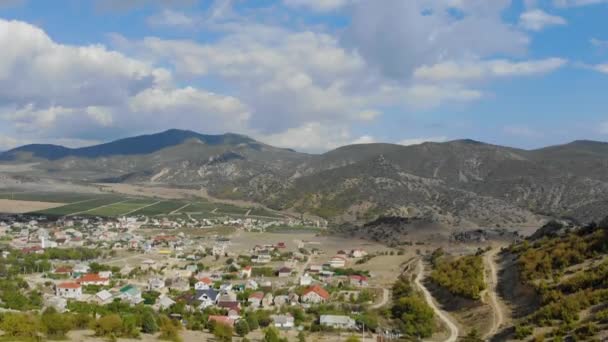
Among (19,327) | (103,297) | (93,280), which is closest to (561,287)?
(19,327)

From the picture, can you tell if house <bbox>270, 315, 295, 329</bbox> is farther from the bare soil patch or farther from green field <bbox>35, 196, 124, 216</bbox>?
the bare soil patch

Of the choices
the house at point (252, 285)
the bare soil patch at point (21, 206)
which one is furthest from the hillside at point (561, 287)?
the bare soil patch at point (21, 206)

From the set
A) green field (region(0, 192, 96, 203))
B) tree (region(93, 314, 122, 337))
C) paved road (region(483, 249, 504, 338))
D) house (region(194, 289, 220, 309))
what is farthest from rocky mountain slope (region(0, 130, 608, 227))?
tree (region(93, 314, 122, 337))

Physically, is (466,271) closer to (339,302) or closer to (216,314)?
(339,302)

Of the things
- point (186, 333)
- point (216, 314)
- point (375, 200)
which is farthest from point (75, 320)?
point (375, 200)

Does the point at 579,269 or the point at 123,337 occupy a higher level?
the point at 579,269

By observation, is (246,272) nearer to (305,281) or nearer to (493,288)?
(305,281)
